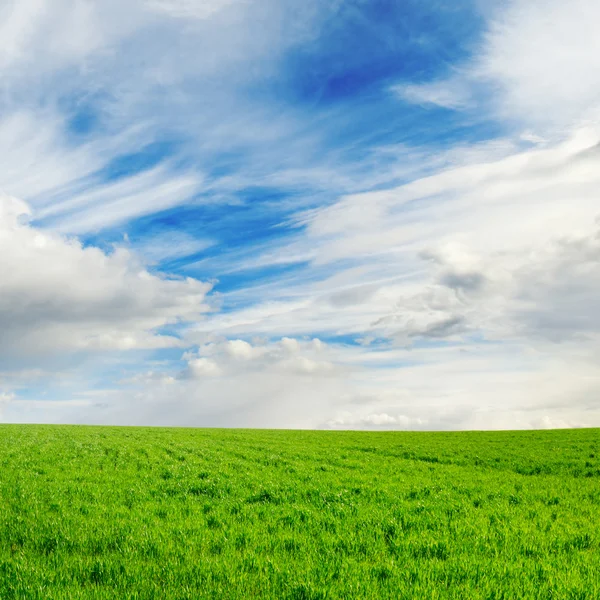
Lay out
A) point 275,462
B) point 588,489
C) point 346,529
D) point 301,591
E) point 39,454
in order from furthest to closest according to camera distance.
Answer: point 39,454, point 275,462, point 588,489, point 346,529, point 301,591

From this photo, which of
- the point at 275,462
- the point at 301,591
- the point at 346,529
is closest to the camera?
the point at 301,591

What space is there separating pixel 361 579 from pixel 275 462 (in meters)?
18.4

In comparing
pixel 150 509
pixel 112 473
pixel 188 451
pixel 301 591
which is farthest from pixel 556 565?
pixel 188 451

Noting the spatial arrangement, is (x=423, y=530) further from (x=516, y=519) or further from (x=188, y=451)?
(x=188, y=451)

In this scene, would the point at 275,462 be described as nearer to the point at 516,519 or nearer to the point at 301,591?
the point at 516,519

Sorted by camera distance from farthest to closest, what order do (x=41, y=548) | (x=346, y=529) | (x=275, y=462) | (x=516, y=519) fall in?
1. (x=275, y=462)
2. (x=516, y=519)
3. (x=346, y=529)
4. (x=41, y=548)

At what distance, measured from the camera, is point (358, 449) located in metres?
36.3

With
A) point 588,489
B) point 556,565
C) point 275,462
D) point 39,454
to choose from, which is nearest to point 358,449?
point 275,462

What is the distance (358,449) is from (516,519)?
906 inches

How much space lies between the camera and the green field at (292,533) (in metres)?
8.54

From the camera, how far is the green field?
336 inches

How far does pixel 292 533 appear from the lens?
11.6 meters

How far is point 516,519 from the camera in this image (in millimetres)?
13805

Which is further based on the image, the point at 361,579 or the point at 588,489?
the point at 588,489
